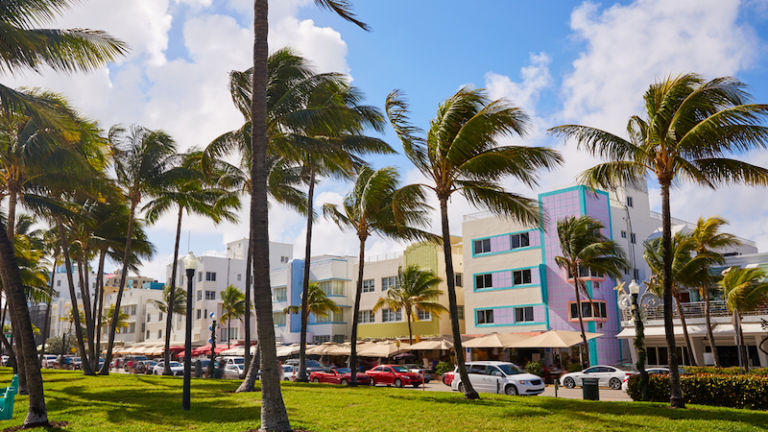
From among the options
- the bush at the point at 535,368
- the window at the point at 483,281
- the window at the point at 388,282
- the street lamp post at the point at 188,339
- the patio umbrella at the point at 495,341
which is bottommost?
the bush at the point at 535,368

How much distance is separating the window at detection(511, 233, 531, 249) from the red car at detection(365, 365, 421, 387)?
1451cm

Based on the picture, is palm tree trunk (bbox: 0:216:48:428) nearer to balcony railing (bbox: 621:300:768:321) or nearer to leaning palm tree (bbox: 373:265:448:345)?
leaning palm tree (bbox: 373:265:448:345)

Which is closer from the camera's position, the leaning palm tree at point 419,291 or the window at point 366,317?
the leaning palm tree at point 419,291

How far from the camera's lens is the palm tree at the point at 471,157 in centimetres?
1769

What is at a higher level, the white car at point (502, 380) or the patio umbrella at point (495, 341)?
the patio umbrella at point (495, 341)

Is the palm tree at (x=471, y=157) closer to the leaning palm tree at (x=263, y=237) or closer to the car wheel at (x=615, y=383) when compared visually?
the leaning palm tree at (x=263, y=237)

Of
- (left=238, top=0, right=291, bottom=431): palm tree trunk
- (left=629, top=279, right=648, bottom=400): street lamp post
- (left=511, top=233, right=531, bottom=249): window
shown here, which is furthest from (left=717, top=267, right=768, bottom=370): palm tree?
(left=238, top=0, right=291, bottom=431): palm tree trunk

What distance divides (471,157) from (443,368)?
26.0 m

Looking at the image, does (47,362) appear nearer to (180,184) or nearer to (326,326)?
(326,326)

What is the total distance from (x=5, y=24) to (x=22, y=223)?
3859cm

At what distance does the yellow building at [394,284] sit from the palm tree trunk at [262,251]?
115ft

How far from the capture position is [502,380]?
80.8 feet

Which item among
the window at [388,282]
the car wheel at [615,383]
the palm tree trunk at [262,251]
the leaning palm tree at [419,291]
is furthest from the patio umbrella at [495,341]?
the palm tree trunk at [262,251]

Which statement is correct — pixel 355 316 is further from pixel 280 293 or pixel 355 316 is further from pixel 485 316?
pixel 280 293
